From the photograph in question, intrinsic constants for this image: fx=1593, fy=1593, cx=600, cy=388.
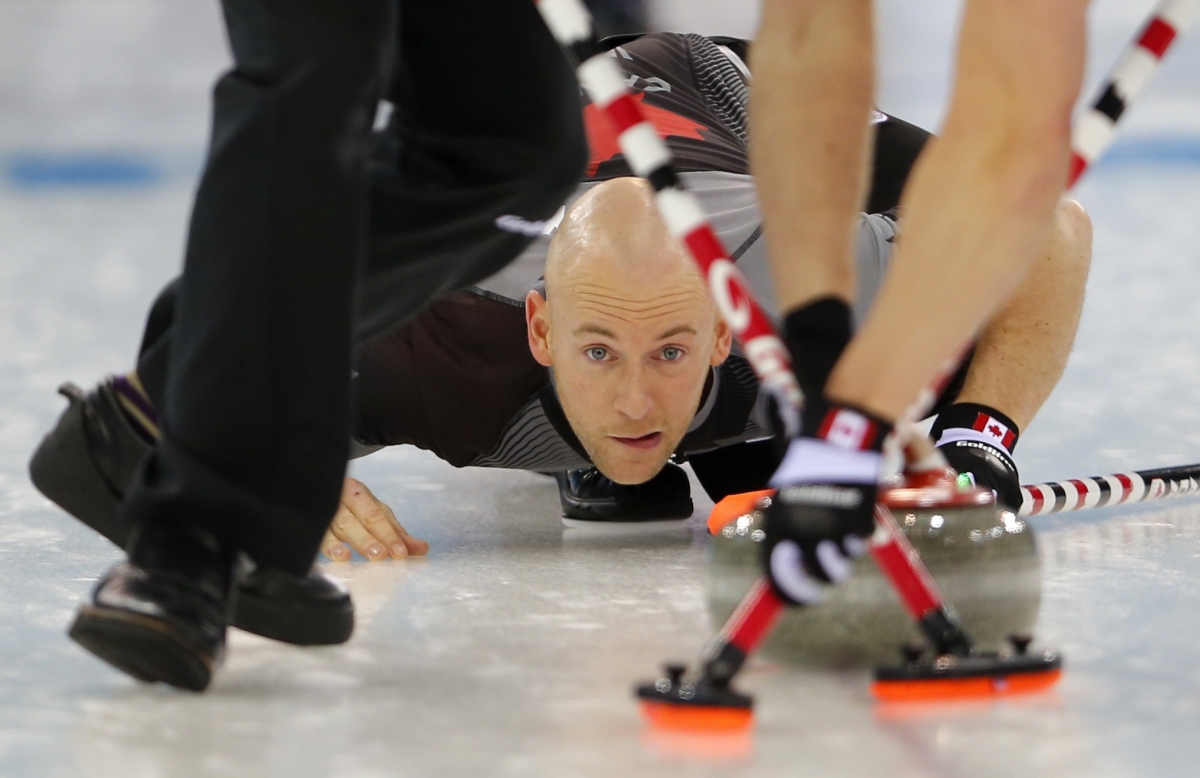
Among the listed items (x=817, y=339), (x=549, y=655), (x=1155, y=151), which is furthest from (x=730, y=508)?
(x=1155, y=151)

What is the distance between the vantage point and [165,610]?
4.48 ft

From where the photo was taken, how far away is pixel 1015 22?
124cm

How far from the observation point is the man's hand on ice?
85.5 inches

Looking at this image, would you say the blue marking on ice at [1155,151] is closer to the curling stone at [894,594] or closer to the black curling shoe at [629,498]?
the black curling shoe at [629,498]

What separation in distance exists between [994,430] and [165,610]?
129 centimetres

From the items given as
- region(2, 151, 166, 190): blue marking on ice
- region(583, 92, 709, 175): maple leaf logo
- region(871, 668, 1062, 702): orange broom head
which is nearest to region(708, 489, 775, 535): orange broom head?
region(583, 92, 709, 175): maple leaf logo

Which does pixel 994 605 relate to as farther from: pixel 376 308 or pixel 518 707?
pixel 376 308

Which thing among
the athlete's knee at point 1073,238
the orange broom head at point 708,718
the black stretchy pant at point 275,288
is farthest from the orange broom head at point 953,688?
the athlete's knee at point 1073,238

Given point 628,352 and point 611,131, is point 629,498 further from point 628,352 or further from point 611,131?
point 611,131

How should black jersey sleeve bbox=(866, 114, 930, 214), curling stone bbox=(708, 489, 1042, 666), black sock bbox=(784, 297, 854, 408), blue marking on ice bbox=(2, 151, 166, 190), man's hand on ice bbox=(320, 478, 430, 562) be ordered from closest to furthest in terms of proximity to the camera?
1. black sock bbox=(784, 297, 854, 408)
2. curling stone bbox=(708, 489, 1042, 666)
3. man's hand on ice bbox=(320, 478, 430, 562)
4. black jersey sleeve bbox=(866, 114, 930, 214)
5. blue marking on ice bbox=(2, 151, 166, 190)

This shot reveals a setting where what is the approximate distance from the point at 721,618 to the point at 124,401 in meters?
0.67

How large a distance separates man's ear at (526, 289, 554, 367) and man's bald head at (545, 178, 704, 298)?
0.04 metres

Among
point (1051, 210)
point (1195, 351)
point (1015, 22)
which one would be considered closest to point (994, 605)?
point (1051, 210)

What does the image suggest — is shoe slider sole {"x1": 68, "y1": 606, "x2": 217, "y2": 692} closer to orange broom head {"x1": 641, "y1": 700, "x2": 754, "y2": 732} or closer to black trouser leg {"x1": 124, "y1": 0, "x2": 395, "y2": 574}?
black trouser leg {"x1": 124, "y1": 0, "x2": 395, "y2": 574}
